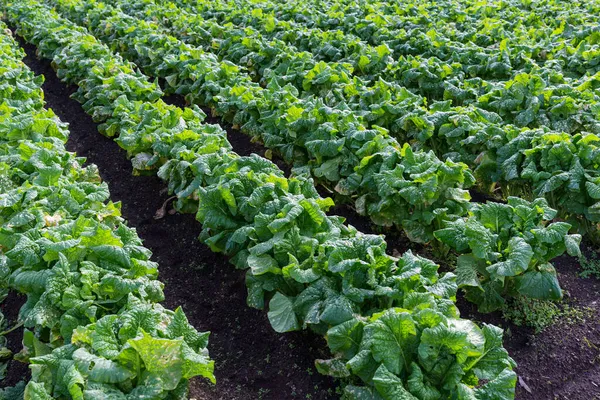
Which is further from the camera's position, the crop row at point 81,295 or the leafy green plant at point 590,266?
the leafy green plant at point 590,266

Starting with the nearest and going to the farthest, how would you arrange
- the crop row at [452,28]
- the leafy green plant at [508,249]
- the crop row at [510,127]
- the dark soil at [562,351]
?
the dark soil at [562,351] < the leafy green plant at [508,249] < the crop row at [510,127] < the crop row at [452,28]

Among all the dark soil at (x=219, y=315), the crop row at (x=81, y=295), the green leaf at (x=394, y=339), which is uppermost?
the green leaf at (x=394, y=339)

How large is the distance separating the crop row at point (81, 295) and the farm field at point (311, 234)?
0.05ft

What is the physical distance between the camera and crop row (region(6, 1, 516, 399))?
10.3ft

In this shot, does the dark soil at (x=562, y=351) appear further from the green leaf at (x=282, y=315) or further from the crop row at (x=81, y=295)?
the crop row at (x=81, y=295)

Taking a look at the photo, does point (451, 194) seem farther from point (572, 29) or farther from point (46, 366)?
point (572, 29)

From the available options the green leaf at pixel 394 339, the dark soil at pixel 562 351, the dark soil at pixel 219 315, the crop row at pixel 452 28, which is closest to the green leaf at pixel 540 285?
the dark soil at pixel 562 351

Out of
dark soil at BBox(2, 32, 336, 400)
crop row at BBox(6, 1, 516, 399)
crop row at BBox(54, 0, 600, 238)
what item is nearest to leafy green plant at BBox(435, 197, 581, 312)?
crop row at BBox(54, 0, 600, 238)

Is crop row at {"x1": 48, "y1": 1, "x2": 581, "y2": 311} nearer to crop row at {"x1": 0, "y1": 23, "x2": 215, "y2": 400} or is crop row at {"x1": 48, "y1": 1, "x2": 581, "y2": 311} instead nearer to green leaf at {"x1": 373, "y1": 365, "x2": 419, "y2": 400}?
green leaf at {"x1": 373, "y1": 365, "x2": 419, "y2": 400}

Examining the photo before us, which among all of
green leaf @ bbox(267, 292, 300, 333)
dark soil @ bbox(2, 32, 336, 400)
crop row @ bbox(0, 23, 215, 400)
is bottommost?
dark soil @ bbox(2, 32, 336, 400)

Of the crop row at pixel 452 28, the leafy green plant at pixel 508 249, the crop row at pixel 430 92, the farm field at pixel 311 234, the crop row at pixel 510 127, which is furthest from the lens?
the crop row at pixel 452 28

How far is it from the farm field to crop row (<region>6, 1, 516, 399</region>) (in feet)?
0.05

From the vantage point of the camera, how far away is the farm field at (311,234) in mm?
3242

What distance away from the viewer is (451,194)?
489 cm
